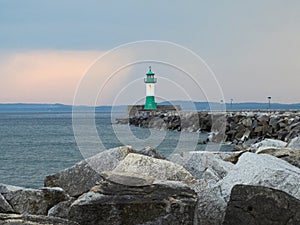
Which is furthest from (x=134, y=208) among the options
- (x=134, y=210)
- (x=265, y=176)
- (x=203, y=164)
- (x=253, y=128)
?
(x=253, y=128)

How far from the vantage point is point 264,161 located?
594cm

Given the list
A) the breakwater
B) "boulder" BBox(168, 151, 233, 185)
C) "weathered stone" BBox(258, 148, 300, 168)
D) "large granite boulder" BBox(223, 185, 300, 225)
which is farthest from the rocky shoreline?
the breakwater

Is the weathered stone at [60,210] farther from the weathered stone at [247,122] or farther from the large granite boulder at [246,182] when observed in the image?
the weathered stone at [247,122]

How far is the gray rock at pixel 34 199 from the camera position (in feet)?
20.5

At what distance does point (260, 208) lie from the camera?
195 inches

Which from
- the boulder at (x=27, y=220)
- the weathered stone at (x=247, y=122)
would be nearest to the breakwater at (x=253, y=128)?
the weathered stone at (x=247, y=122)

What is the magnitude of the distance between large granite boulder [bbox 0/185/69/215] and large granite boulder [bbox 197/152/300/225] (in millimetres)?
1866

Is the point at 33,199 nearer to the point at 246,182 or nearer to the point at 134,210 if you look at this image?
the point at 134,210

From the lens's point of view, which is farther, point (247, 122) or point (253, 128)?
point (247, 122)

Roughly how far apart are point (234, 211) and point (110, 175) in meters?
1.51

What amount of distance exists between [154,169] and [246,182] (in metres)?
1.34

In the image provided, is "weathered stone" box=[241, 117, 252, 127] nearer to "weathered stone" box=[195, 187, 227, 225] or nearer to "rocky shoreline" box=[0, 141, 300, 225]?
"rocky shoreline" box=[0, 141, 300, 225]

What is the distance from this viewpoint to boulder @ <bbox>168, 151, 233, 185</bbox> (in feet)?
24.3

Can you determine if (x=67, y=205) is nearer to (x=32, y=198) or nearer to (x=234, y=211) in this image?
(x=32, y=198)
